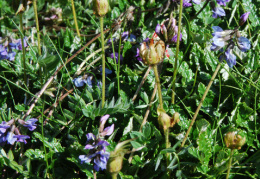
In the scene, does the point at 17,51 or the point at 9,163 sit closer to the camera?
the point at 9,163

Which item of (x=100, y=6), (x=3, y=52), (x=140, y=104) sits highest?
(x=100, y=6)

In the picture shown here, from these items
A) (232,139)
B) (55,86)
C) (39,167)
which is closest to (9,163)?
(39,167)

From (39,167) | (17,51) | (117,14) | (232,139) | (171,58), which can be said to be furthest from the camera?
(117,14)

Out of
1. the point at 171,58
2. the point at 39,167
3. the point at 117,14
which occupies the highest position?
the point at 117,14

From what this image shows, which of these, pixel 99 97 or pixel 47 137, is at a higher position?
pixel 99 97

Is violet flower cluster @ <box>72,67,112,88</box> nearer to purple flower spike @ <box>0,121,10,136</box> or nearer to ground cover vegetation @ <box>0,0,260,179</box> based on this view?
ground cover vegetation @ <box>0,0,260,179</box>

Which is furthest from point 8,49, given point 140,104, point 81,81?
point 140,104

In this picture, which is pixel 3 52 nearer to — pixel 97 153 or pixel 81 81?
pixel 81 81

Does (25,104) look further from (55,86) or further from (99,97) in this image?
(99,97)

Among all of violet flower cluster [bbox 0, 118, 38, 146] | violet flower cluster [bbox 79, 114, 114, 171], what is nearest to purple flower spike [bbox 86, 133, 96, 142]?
violet flower cluster [bbox 79, 114, 114, 171]

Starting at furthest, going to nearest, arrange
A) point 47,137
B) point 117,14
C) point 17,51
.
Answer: point 117,14 < point 17,51 < point 47,137
